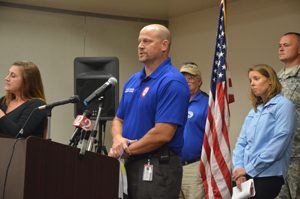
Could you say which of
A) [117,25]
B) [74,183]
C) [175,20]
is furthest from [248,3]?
[74,183]

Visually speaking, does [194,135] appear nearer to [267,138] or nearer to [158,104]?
[267,138]

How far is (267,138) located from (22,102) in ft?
5.64

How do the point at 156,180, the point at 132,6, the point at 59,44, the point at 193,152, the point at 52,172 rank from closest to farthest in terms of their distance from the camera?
the point at 52,172
the point at 156,180
the point at 193,152
the point at 132,6
the point at 59,44

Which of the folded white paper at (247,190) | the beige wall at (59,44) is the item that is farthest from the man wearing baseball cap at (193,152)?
the beige wall at (59,44)

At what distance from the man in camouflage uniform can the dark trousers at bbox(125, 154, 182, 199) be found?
1.35 m

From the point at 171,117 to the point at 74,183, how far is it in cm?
61

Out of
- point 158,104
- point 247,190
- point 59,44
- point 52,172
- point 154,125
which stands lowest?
point 247,190

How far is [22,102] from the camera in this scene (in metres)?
3.45

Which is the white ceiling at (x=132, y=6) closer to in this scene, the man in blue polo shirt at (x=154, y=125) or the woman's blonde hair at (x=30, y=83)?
the woman's blonde hair at (x=30, y=83)

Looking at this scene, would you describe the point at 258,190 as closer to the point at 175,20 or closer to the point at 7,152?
the point at 7,152

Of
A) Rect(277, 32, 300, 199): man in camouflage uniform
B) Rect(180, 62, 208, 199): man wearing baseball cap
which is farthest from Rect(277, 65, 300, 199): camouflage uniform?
Rect(180, 62, 208, 199): man wearing baseball cap

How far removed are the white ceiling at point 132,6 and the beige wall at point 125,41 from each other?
13 centimetres

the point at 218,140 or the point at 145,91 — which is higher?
the point at 145,91

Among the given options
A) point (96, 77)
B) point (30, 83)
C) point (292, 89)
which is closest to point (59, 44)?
point (96, 77)
